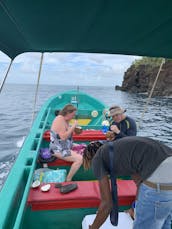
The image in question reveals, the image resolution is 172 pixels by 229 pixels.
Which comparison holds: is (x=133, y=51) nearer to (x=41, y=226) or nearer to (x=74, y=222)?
(x=74, y=222)

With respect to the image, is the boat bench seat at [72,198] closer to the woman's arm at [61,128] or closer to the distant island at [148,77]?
the woman's arm at [61,128]

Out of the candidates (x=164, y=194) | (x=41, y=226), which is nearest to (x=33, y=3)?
(x=164, y=194)

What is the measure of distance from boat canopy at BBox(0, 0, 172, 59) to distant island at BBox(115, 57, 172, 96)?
40.7m

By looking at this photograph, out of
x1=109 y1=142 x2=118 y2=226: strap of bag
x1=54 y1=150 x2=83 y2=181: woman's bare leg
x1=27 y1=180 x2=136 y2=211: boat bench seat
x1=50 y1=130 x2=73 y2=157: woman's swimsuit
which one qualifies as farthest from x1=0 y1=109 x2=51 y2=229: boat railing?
x1=109 y1=142 x2=118 y2=226: strap of bag

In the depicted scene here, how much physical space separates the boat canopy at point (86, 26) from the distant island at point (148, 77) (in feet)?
134

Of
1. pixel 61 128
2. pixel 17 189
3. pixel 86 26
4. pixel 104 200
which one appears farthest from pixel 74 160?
pixel 86 26

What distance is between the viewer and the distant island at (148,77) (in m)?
45.1

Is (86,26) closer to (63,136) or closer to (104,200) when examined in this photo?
(104,200)

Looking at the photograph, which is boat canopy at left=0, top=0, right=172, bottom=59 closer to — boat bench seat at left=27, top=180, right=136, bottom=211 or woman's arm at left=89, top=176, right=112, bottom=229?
woman's arm at left=89, top=176, right=112, bottom=229

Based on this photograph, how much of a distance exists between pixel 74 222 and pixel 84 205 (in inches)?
10.5

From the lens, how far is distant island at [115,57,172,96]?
4509 centimetres

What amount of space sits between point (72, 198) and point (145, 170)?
1.19 m

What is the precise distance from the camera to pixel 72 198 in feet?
8.05

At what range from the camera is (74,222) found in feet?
8.36
